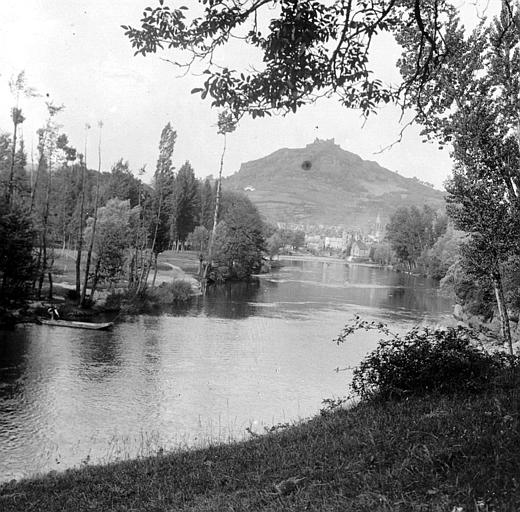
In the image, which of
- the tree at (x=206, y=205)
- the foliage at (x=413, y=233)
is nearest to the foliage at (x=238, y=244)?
the tree at (x=206, y=205)

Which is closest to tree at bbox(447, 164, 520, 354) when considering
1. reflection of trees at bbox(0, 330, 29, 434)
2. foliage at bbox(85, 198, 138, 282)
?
reflection of trees at bbox(0, 330, 29, 434)

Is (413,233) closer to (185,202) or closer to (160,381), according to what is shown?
(185,202)

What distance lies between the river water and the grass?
4487 mm

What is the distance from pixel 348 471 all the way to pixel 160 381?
14872mm

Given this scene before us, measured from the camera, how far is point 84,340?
84.5 feet

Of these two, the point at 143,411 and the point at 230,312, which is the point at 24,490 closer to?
the point at 143,411

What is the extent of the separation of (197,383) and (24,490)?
11986 mm

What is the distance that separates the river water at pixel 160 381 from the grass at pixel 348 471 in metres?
4.49

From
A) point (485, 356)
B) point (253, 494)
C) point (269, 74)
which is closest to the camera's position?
point (253, 494)

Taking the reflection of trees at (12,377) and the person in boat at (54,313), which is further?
the person in boat at (54,313)

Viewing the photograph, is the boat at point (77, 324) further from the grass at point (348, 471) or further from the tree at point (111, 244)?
the grass at point (348, 471)

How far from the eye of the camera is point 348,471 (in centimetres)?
512

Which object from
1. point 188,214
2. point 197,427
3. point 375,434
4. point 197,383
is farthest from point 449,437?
point 188,214

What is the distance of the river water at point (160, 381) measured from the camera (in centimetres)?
1305
